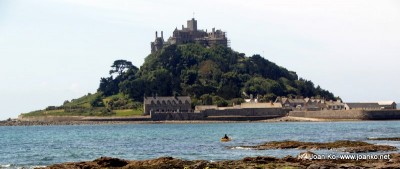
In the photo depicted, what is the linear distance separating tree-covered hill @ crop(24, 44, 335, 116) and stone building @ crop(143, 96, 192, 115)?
3.22 metres

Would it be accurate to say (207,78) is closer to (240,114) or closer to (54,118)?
(240,114)

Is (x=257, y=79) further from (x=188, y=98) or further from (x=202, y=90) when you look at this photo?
(x=188, y=98)

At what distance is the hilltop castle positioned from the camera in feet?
630

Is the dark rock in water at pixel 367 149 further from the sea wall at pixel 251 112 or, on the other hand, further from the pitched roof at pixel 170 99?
the pitched roof at pixel 170 99

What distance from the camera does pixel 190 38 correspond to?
194 m

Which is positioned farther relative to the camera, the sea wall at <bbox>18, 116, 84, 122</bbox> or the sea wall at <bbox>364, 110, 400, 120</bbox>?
the sea wall at <bbox>18, 116, 84, 122</bbox>

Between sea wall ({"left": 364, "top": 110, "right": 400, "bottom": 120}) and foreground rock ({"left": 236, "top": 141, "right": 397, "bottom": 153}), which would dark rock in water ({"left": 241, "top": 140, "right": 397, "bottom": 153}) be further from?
sea wall ({"left": 364, "top": 110, "right": 400, "bottom": 120})

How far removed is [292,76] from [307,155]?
492 feet

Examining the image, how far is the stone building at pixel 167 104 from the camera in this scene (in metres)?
146

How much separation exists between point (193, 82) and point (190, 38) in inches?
1101

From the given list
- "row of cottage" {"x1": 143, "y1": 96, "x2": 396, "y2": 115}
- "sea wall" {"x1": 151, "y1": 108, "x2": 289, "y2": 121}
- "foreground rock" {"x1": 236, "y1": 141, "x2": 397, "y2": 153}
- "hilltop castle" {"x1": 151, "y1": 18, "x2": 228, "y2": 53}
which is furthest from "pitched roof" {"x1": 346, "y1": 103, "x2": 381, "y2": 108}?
"foreground rock" {"x1": 236, "y1": 141, "x2": 397, "y2": 153}

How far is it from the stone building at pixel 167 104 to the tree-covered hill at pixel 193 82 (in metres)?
3.22

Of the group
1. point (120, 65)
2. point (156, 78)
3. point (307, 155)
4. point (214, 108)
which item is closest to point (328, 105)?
point (214, 108)

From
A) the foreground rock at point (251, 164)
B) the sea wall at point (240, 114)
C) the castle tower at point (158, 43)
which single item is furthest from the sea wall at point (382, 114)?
the foreground rock at point (251, 164)
